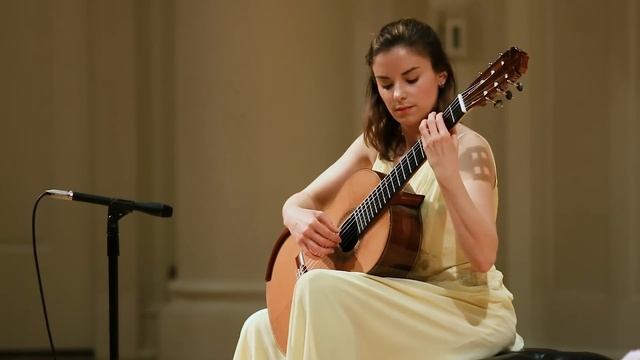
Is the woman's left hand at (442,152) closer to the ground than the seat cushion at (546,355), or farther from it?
farther from it

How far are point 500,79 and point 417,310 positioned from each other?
23.7 inches

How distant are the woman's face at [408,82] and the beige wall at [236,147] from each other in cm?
171

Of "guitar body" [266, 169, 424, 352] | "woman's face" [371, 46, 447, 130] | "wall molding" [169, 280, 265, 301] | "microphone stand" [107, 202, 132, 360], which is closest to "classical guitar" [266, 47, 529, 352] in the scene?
"guitar body" [266, 169, 424, 352]

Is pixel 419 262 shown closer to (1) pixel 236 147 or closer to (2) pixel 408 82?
(2) pixel 408 82

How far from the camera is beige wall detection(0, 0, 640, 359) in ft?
13.8

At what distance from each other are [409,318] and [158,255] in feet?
8.42

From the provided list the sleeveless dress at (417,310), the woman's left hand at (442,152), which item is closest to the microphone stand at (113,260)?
the sleeveless dress at (417,310)

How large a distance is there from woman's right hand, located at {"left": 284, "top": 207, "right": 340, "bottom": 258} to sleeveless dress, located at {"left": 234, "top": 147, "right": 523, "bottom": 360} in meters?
0.25

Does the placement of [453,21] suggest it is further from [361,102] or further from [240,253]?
[240,253]

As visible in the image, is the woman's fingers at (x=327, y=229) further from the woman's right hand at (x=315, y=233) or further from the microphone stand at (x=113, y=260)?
the microphone stand at (x=113, y=260)

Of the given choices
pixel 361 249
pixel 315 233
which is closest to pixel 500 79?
pixel 361 249

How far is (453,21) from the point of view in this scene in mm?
4277

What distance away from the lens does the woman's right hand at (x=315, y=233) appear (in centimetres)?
263

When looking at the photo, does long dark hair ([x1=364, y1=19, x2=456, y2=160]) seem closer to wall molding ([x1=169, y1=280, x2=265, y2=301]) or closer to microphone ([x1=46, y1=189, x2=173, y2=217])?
microphone ([x1=46, y1=189, x2=173, y2=217])
